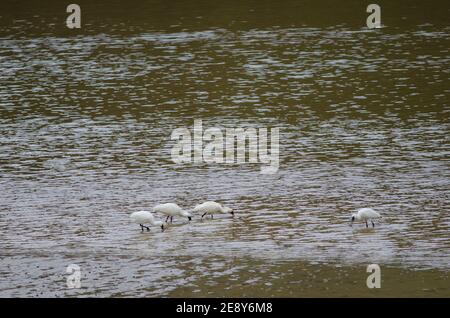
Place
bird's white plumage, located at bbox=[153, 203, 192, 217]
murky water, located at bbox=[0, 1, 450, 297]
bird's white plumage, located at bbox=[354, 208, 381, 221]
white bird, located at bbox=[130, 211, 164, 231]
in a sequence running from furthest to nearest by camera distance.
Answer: bird's white plumage, located at bbox=[153, 203, 192, 217], white bird, located at bbox=[130, 211, 164, 231], bird's white plumage, located at bbox=[354, 208, 381, 221], murky water, located at bbox=[0, 1, 450, 297]

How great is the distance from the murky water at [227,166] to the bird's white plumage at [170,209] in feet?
1.10

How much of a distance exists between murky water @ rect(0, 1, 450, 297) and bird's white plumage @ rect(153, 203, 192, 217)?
13.2 inches

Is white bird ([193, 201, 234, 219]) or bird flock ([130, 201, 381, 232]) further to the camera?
white bird ([193, 201, 234, 219])

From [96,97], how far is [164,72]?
3595mm

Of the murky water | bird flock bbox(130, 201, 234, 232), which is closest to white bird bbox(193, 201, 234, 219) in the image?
bird flock bbox(130, 201, 234, 232)

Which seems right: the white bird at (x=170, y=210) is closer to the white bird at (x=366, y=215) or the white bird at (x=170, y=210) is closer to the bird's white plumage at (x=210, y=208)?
the bird's white plumage at (x=210, y=208)

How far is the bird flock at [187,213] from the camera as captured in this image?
19031mm

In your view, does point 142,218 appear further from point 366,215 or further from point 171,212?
point 366,215

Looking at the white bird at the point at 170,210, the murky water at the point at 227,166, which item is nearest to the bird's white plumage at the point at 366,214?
the murky water at the point at 227,166

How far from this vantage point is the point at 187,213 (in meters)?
19.8

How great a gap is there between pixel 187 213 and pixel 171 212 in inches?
16.6

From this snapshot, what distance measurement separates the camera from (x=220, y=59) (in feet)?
119

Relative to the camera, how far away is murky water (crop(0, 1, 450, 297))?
17.5 meters

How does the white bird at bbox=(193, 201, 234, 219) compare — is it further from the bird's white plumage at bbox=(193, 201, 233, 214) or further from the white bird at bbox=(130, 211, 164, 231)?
the white bird at bbox=(130, 211, 164, 231)
